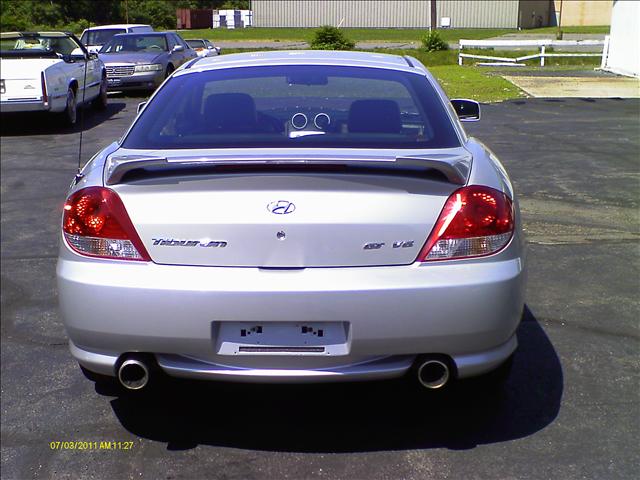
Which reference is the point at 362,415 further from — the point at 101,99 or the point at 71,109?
the point at 101,99

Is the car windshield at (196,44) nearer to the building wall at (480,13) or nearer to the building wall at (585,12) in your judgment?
the building wall at (480,13)

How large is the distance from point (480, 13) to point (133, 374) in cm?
6594

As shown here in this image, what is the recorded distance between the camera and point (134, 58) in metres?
18.2

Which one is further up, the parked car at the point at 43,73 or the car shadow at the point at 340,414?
the parked car at the point at 43,73

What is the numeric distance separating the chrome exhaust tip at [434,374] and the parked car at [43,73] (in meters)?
9.39

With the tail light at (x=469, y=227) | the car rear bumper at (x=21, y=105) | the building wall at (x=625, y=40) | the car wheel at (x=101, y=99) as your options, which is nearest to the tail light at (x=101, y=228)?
the tail light at (x=469, y=227)

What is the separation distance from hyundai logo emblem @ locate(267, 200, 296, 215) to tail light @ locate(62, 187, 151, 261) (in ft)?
1.70

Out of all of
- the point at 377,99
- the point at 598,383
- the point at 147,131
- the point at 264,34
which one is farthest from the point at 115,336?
the point at 264,34

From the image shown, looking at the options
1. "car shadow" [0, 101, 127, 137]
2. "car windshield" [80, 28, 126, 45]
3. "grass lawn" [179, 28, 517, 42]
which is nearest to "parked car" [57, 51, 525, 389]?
"car shadow" [0, 101, 127, 137]

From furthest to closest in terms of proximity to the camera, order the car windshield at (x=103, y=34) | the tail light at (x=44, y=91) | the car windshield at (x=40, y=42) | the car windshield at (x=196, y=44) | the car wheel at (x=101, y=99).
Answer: the car windshield at (x=196, y=44) < the car windshield at (x=103, y=34) < the car wheel at (x=101, y=99) < the car windshield at (x=40, y=42) < the tail light at (x=44, y=91)

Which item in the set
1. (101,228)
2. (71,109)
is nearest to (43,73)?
(71,109)

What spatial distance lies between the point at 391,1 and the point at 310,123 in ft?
204

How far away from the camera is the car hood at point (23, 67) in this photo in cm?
1248

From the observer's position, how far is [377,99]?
408 centimetres
